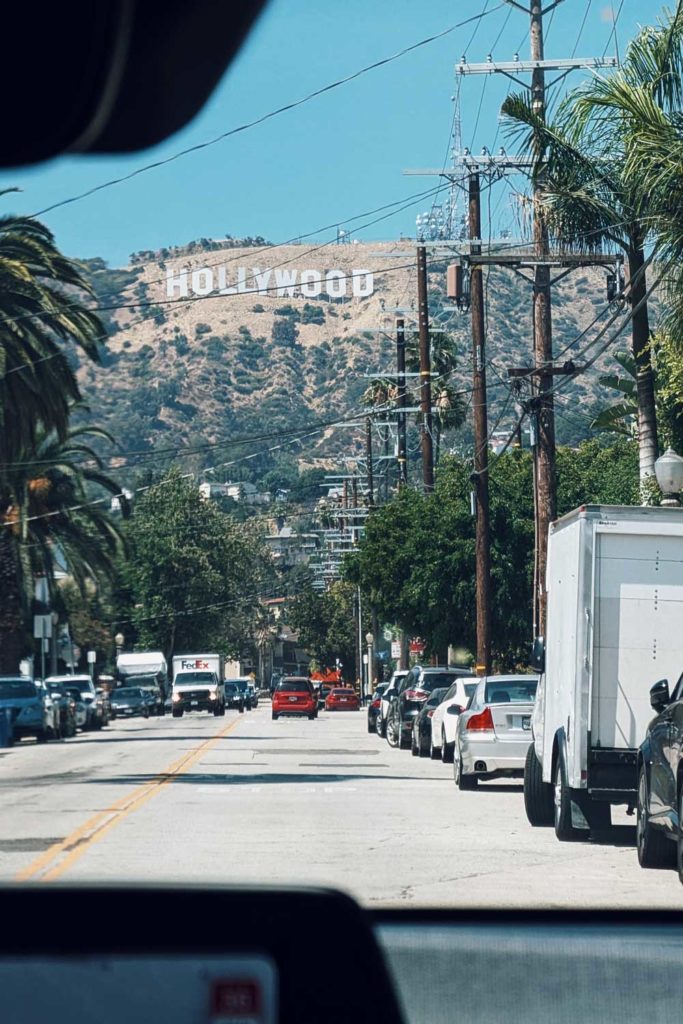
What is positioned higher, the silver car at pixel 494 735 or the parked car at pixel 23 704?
the silver car at pixel 494 735

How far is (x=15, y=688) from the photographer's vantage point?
4234cm

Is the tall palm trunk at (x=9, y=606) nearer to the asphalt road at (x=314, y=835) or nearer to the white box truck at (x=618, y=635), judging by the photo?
the asphalt road at (x=314, y=835)

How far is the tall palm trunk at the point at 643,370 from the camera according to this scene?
25188 millimetres

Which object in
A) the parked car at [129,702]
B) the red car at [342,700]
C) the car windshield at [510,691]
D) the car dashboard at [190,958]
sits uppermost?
the car dashboard at [190,958]

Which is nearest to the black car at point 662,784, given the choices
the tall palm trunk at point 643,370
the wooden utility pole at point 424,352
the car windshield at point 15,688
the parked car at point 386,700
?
the tall palm trunk at point 643,370

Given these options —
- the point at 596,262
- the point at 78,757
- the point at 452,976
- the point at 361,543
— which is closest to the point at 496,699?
the point at 596,262

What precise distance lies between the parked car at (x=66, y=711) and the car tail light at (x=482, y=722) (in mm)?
25244

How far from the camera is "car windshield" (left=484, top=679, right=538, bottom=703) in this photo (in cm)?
2338

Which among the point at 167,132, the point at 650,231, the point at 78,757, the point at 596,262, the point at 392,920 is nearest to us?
the point at 167,132

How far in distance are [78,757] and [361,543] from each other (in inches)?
681

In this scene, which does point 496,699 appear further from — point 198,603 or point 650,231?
point 198,603

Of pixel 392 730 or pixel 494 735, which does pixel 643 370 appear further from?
pixel 392 730

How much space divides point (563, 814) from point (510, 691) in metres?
7.70

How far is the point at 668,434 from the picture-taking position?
3052 centimetres
